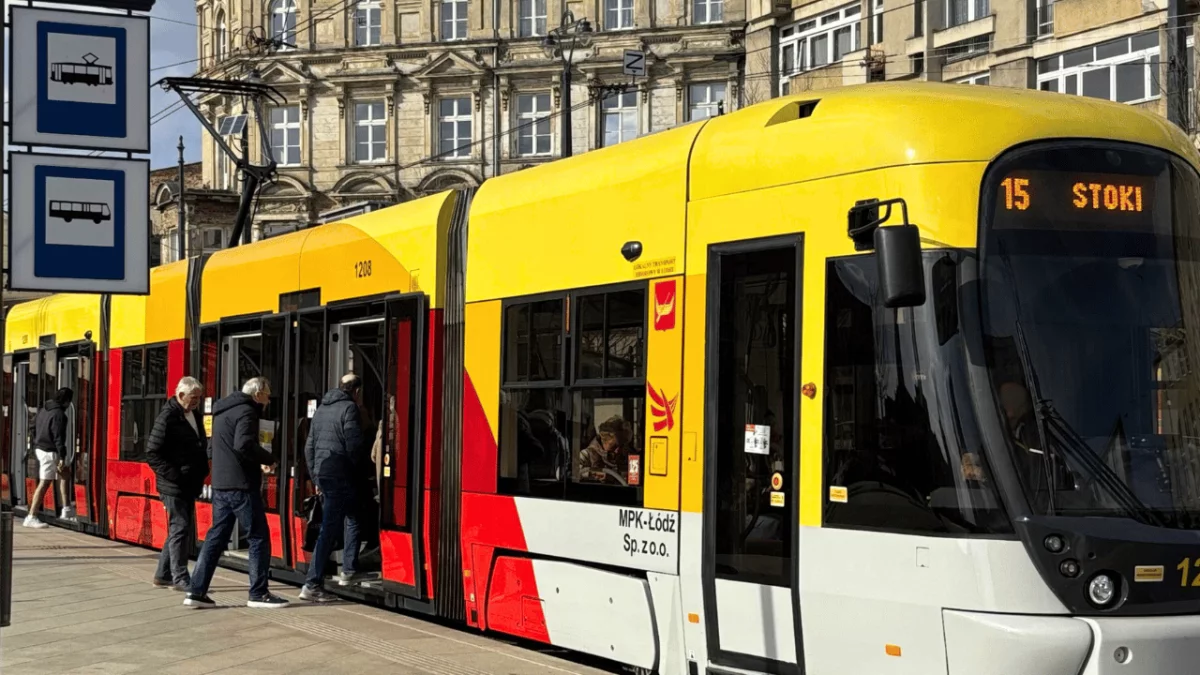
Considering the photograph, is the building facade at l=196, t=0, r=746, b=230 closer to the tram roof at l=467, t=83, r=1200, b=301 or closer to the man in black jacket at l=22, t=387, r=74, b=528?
the man in black jacket at l=22, t=387, r=74, b=528

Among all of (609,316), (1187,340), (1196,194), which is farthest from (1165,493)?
(609,316)

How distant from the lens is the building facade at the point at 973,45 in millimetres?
36406

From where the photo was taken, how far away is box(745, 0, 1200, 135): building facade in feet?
119

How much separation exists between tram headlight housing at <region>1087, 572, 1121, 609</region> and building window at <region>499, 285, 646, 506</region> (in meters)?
2.76

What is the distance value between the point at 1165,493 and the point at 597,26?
55.0 metres

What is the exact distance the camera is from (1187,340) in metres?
7.60

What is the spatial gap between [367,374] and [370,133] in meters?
51.9

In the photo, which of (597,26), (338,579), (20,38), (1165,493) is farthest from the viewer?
(597,26)

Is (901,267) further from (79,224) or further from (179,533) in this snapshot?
(179,533)

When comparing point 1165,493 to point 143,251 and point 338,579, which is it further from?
point 338,579

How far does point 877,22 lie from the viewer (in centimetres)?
4794

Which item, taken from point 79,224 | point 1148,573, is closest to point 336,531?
point 79,224

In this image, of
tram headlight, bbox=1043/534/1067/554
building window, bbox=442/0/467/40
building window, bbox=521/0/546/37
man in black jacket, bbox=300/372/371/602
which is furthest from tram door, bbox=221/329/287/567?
building window, bbox=442/0/467/40

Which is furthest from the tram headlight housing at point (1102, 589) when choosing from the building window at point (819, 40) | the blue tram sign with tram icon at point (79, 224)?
the building window at point (819, 40)
